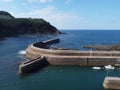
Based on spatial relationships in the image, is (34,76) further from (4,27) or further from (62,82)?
(4,27)

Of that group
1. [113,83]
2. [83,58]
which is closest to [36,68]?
[83,58]

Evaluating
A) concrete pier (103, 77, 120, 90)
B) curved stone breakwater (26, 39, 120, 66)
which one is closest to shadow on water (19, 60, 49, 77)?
curved stone breakwater (26, 39, 120, 66)

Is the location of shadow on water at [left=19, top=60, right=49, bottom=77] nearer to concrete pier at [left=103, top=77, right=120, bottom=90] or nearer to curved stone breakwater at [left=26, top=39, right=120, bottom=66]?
curved stone breakwater at [left=26, top=39, right=120, bottom=66]

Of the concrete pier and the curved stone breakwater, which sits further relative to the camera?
the curved stone breakwater

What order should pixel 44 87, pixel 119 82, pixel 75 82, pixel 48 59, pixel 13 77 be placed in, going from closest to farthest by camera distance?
pixel 119 82, pixel 44 87, pixel 75 82, pixel 13 77, pixel 48 59

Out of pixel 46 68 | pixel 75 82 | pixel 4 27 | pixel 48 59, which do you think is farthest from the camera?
pixel 4 27

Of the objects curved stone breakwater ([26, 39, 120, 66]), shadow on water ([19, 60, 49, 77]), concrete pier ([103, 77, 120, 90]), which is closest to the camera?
concrete pier ([103, 77, 120, 90])

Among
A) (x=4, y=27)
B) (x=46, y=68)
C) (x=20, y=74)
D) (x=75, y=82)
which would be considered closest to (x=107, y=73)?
(x=75, y=82)

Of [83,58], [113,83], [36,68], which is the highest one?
[83,58]

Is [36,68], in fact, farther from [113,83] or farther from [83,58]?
[113,83]

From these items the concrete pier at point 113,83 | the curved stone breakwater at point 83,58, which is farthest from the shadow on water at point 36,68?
the concrete pier at point 113,83

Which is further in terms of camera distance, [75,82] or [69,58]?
[69,58]
